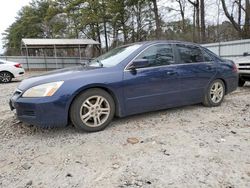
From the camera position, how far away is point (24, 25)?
40969 mm

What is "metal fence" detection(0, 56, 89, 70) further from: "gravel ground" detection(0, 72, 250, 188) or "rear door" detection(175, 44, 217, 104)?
"gravel ground" detection(0, 72, 250, 188)

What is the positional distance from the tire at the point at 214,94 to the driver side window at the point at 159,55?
1167mm

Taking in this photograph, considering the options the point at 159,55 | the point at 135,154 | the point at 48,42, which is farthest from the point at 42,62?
the point at 135,154

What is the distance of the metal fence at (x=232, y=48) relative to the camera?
14328mm

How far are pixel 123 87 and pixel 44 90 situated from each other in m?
1.22

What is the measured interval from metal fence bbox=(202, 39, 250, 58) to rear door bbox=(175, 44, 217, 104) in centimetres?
971

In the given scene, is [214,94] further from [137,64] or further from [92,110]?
[92,110]

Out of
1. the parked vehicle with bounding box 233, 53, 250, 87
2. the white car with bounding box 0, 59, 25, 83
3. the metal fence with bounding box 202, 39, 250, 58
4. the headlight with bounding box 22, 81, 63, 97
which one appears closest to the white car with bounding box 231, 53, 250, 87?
the parked vehicle with bounding box 233, 53, 250, 87

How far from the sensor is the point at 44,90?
3.98 metres

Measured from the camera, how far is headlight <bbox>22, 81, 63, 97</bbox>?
395 cm

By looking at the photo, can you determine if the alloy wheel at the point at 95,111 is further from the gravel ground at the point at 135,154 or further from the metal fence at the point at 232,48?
the metal fence at the point at 232,48

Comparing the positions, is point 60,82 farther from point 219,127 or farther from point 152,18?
point 152,18

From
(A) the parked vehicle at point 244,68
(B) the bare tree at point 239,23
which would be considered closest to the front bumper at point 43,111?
(A) the parked vehicle at point 244,68

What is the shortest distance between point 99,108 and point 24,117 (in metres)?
1.11
